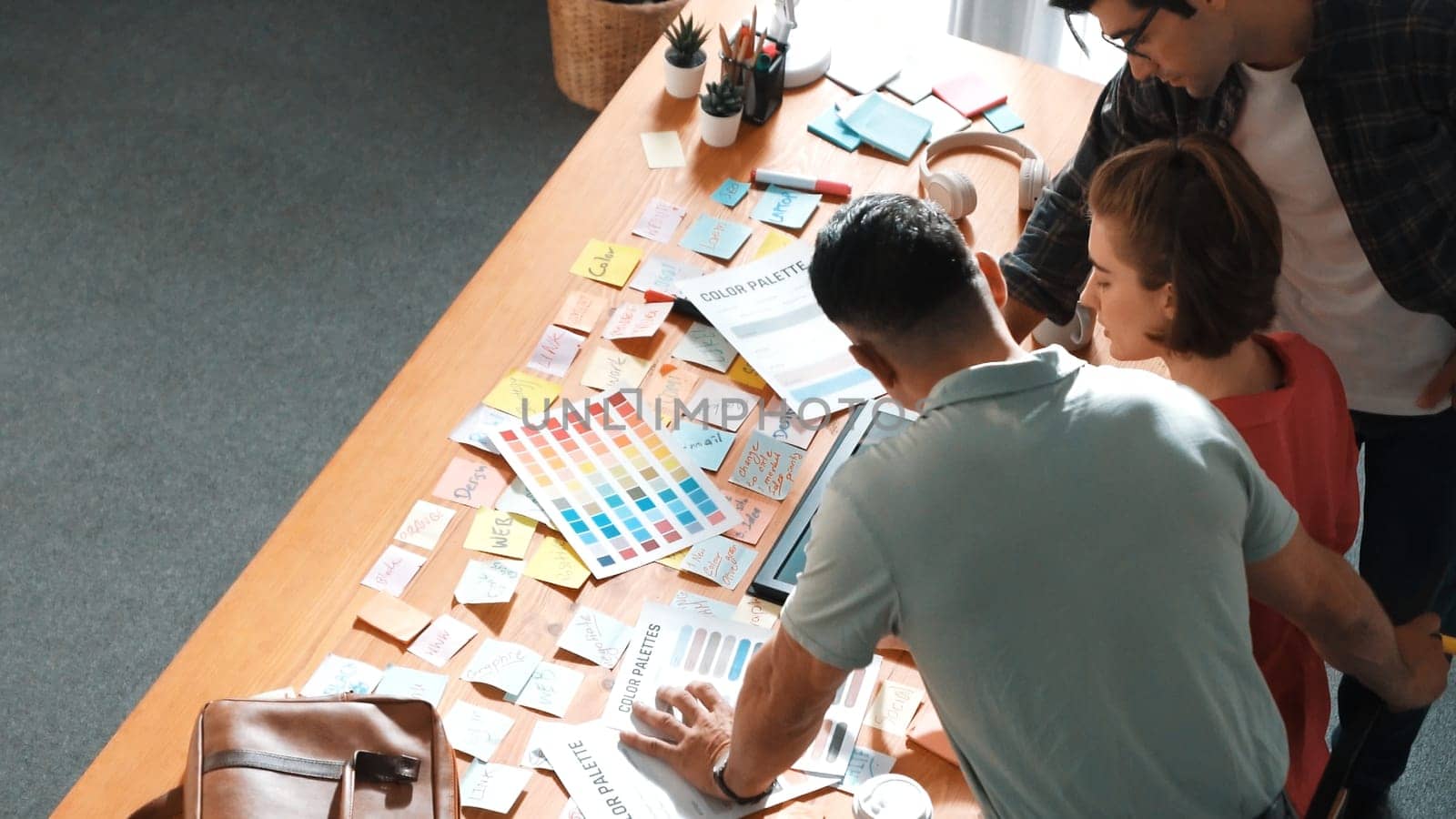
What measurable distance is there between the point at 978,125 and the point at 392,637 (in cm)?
125

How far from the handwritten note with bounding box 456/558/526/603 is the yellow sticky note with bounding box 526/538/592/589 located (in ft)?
0.06

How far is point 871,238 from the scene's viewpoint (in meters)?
1.27

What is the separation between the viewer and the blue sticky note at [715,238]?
6.51 feet

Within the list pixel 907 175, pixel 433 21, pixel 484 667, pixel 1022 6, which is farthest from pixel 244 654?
pixel 433 21

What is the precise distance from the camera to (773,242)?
2.01 metres

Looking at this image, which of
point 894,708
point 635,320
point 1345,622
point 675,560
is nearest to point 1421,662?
point 1345,622

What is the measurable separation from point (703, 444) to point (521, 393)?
0.82ft

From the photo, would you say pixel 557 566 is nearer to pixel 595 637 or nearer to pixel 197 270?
pixel 595 637

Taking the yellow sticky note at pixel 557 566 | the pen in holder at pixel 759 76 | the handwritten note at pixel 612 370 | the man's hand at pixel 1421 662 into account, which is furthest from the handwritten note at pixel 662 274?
the man's hand at pixel 1421 662

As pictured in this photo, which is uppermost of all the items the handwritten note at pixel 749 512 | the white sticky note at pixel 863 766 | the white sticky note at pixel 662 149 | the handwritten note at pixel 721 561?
the white sticky note at pixel 662 149

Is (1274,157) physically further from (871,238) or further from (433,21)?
(433,21)

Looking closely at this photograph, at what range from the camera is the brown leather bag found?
1250mm

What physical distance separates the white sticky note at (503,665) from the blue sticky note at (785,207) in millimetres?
814

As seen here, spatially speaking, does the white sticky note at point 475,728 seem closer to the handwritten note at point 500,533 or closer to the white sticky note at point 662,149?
the handwritten note at point 500,533
